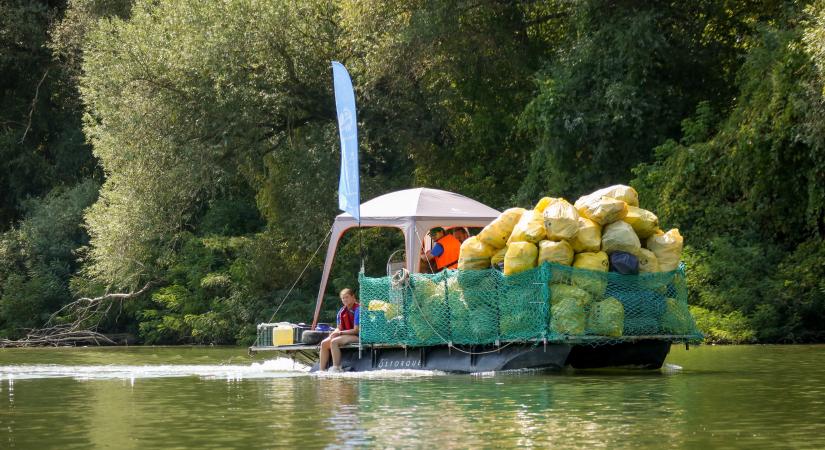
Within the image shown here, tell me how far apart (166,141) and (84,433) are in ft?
84.2

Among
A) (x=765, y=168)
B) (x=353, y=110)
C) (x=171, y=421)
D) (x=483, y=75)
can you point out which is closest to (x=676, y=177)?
(x=765, y=168)

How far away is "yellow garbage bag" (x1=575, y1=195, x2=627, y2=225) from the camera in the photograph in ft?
63.2

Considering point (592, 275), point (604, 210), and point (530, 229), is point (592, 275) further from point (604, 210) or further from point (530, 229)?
point (530, 229)

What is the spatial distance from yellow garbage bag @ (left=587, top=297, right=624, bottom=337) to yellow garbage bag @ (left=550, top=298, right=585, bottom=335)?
152 mm

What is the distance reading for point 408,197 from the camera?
22.8 metres

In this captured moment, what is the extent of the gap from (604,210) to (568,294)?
1.25 m

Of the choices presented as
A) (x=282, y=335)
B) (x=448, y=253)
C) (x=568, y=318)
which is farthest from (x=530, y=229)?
(x=282, y=335)

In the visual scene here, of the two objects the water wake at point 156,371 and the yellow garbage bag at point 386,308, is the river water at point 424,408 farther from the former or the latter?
the yellow garbage bag at point 386,308

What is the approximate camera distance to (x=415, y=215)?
22.2 metres

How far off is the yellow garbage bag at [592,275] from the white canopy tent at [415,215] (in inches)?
148

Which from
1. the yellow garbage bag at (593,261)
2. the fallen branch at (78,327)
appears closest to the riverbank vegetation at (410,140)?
the fallen branch at (78,327)

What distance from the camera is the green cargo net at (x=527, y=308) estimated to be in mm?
18875

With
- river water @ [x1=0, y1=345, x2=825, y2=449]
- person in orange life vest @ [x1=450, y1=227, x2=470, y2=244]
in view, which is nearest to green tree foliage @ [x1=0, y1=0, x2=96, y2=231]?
person in orange life vest @ [x1=450, y1=227, x2=470, y2=244]

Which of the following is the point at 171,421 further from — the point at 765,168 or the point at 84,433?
the point at 765,168
